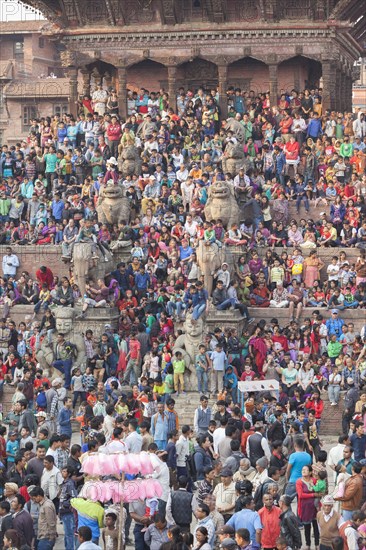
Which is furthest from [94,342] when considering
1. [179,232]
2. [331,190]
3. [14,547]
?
[14,547]

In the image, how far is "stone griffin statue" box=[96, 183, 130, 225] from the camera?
3872 cm

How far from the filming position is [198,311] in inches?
1348

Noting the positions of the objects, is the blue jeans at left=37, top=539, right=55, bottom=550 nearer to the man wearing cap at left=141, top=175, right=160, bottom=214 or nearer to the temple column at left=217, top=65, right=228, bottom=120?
the man wearing cap at left=141, top=175, right=160, bottom=214

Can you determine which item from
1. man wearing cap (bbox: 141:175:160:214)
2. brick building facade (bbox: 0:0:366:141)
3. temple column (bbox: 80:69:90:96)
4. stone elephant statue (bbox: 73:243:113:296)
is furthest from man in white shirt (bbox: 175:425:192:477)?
temple column (bbox: 80:69:90:96)

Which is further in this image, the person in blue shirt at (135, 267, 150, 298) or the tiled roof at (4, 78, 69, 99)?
the tiled roof at (4, 78, 69, 99)

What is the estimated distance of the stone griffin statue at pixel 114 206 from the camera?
38719 mm

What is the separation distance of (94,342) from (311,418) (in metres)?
9.39

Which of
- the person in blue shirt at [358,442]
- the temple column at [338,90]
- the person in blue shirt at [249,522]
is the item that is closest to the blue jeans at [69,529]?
the person in blue shirt at [249,522]

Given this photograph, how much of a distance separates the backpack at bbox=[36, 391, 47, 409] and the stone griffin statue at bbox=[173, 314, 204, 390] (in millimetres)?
4015

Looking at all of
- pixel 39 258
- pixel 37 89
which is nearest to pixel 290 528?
pixel 39 258

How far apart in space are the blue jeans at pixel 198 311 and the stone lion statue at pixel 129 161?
8137 millimetres

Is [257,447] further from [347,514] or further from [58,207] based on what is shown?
[58,207]

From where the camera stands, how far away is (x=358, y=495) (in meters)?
22.3

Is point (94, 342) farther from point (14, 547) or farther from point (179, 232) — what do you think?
point (14, 547)
